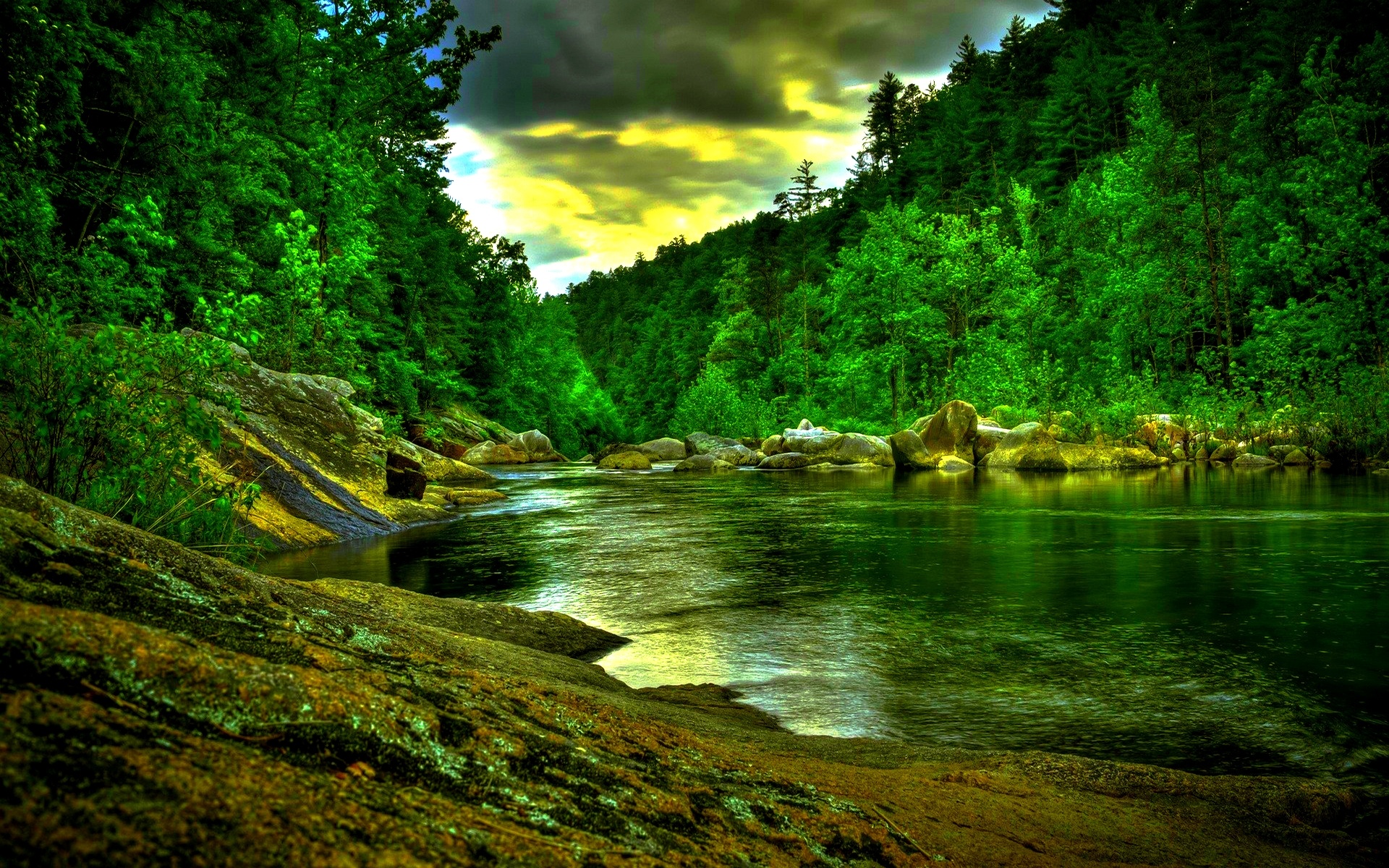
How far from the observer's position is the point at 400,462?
16.0 meters

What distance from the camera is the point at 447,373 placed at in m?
37.2

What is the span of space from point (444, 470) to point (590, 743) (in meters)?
22.5

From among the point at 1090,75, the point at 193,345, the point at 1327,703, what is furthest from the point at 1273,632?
the point at 1090,75

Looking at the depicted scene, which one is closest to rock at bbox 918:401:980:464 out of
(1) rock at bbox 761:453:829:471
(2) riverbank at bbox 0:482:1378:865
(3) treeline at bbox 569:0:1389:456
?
(3) treeline at bbox 569:0:1389:456

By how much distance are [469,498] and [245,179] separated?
851 cm

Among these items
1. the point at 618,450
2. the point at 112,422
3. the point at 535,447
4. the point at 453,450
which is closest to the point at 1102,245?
the point at 618,450

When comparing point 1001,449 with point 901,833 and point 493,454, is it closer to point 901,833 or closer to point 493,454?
point 493,454

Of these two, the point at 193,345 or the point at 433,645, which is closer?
the point at 433,645

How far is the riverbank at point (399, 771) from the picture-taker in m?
1.10

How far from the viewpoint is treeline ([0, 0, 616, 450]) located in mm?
8844

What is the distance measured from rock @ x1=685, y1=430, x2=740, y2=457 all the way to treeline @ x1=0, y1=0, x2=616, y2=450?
13.5 m

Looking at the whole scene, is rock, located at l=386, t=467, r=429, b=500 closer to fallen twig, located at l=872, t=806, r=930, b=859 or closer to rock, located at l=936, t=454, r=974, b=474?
fallen twig, located at l=872, t=806, r=930, b=859

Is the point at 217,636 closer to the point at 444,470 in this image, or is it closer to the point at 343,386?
the point at 343,386

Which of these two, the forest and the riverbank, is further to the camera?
the forest
